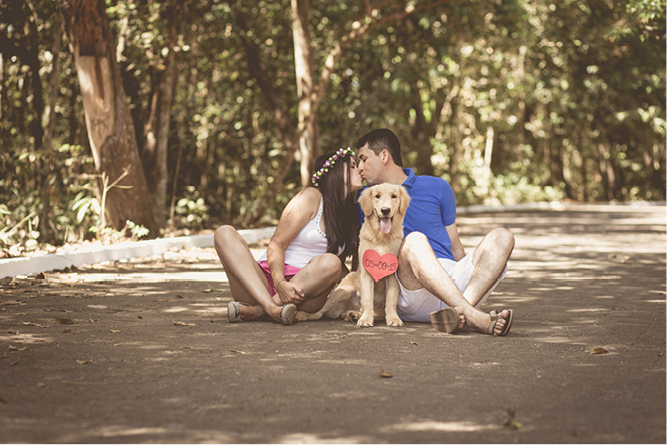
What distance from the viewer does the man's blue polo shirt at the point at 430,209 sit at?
5953 millimetres

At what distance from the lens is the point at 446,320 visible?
5527 mm

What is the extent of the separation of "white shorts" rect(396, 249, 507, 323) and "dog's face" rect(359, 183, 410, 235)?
1.83 feet

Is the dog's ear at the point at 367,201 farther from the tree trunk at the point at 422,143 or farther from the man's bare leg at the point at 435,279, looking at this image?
the tree trunk at the point at 422,143

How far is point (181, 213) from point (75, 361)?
11.3 meters

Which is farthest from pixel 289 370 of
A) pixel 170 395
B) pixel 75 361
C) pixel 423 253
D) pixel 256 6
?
pixel 256 6

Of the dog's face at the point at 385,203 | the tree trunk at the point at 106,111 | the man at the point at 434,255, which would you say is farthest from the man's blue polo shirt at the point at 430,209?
the tree trunk at the point at 106,111

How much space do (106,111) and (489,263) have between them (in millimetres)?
7887

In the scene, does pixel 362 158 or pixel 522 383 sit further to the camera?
pixel 362 158

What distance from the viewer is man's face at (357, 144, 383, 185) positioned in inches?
236

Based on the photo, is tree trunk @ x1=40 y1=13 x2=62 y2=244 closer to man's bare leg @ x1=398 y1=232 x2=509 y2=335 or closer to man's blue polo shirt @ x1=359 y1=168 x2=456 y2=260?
man's blue polo shirt @ x1=359 y1=168 x2=456 y2=260

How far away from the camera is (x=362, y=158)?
604 centimetres

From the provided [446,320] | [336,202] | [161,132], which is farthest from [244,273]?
[161,132]

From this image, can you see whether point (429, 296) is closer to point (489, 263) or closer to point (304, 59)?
point (489, 263)

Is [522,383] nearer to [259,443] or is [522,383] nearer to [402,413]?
[402,413]
